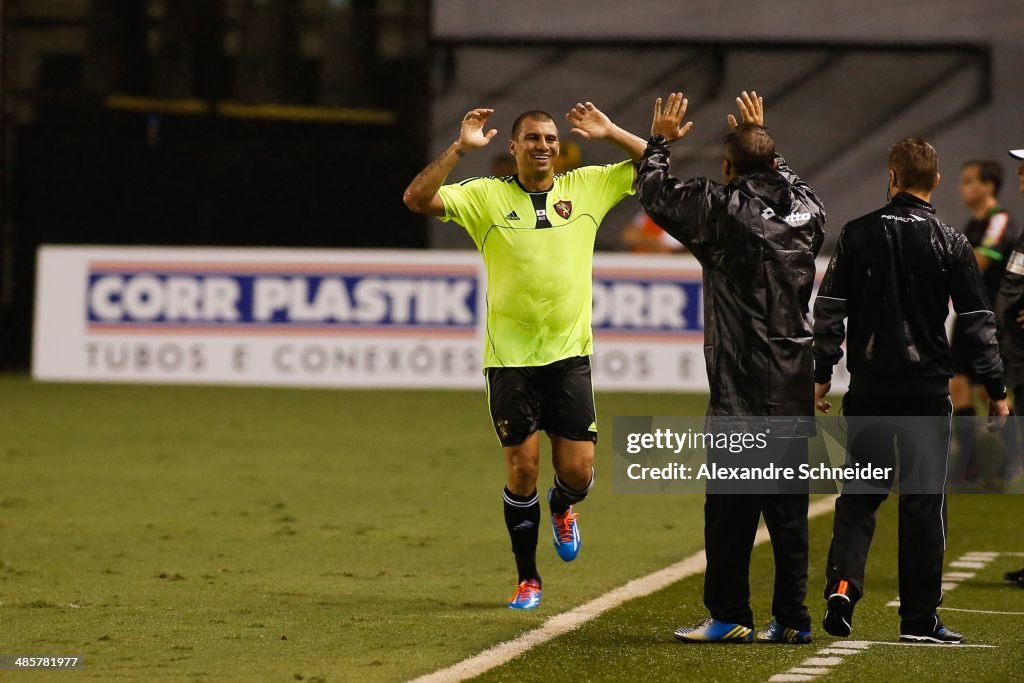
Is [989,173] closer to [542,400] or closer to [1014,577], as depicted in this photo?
[1014,577]

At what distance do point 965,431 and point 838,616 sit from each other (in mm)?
6238

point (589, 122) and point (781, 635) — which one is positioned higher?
point (589, 122)

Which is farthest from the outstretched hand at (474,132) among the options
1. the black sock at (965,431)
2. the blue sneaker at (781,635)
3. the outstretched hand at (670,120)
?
the black sock at (965,431)

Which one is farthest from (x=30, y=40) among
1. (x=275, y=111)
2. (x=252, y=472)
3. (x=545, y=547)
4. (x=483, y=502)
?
(x=545, y=547)

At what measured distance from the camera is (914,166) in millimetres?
7324

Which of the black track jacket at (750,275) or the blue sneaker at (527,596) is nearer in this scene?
the black track jacket at (750,275)

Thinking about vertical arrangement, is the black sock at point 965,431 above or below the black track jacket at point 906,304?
below

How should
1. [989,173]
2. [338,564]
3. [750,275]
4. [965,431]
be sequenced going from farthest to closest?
[965,431]
[989,173]
[338,564]
[750,275]

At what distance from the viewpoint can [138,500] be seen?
1191 cm

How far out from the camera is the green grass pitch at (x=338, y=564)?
7004 millimetres

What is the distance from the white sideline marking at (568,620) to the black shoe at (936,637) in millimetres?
919

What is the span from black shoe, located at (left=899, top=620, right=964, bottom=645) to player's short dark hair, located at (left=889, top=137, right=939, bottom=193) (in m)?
1.81

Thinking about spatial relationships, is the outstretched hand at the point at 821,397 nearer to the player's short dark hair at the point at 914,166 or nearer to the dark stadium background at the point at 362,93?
the player's short dark hair at the point at 914,166

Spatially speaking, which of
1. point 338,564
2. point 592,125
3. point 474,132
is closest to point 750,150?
point 592,125
